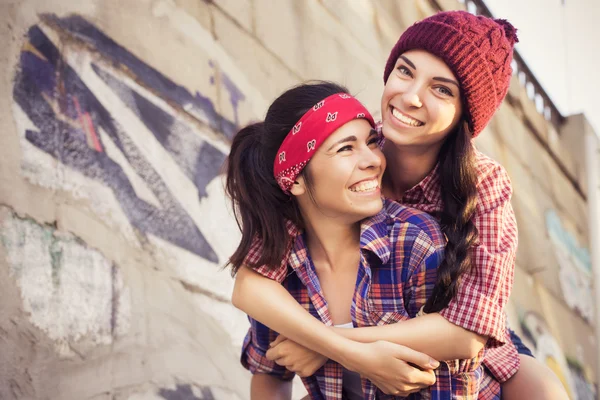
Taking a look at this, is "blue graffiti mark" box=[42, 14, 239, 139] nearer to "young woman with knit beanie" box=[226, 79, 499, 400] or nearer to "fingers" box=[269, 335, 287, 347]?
"young woman with knit beanie" box=[226, 79, 499, 400]

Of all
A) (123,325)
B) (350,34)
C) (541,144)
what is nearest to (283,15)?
(350,34)

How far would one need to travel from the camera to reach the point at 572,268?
7777mm

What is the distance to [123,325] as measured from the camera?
7.81 feet

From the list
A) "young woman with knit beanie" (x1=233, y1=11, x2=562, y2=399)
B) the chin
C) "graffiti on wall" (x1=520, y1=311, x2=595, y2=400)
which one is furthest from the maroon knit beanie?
"graffiti on wall" (x1=520, y1=311, x2=595, y2=400)

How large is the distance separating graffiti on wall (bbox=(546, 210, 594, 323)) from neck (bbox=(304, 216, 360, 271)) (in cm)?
584

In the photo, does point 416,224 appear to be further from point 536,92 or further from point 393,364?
point 536,92

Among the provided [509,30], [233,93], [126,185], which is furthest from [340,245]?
[233,93]

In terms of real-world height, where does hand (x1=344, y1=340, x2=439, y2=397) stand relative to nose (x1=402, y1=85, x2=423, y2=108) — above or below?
below

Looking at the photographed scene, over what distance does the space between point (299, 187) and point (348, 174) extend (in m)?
0.16

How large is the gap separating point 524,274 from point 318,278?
496 cm

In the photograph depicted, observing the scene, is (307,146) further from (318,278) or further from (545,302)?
(545,302)

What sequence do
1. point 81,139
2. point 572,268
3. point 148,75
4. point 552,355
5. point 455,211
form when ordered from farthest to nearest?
1. point 572,268
2. point 552,355
3. point 148,75
4. point 81,139
5. point 455,211

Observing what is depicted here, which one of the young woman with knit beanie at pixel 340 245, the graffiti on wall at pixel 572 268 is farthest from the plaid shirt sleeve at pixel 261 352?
the graffiti on wall at pixel 572 268

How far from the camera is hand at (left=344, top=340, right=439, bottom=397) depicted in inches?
64.8
